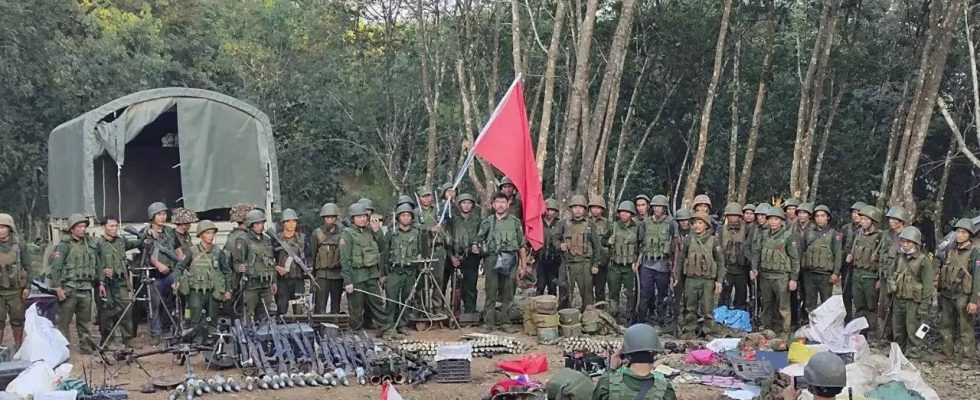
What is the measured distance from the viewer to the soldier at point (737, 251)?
11234 mm

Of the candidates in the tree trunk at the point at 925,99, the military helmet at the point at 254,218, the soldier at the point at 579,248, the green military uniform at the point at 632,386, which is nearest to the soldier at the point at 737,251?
the soldier at the point at 579,248

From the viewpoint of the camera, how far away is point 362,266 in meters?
10.8

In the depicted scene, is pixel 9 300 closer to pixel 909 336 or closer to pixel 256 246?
pixel 256 246

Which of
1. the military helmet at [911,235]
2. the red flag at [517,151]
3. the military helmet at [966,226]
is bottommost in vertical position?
the military helmet at [911,235]

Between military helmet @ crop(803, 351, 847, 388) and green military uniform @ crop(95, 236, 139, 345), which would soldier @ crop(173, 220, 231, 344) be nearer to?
green military uniform @ crop(95, 236, 139, 345)

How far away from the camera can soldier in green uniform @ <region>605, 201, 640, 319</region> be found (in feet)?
36.9

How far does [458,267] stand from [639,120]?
1354cm

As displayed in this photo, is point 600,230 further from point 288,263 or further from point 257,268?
point 257,268

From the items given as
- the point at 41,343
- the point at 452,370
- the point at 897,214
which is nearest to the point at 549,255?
the point at 452,370

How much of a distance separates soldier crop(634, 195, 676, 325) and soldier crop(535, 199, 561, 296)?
1159mm

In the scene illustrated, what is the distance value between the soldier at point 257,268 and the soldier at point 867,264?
6.99 metres

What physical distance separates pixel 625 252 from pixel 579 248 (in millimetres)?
608

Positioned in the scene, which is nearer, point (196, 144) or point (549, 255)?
point (549, 255)

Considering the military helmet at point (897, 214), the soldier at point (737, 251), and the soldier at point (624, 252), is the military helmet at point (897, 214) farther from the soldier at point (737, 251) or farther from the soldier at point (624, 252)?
the soldier at point (624, 252)
